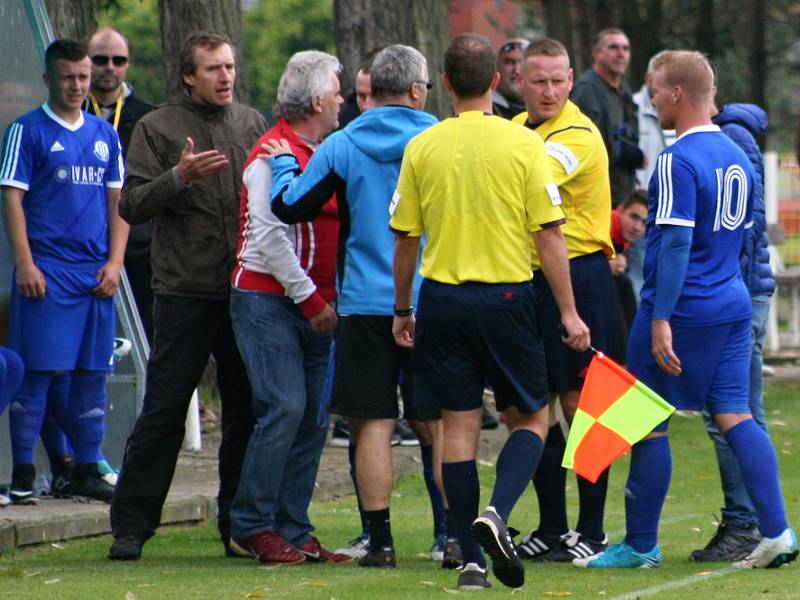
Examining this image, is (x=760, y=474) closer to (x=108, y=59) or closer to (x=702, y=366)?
(x=702, y=366)

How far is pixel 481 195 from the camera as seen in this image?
6.82 meters

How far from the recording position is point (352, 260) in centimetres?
743

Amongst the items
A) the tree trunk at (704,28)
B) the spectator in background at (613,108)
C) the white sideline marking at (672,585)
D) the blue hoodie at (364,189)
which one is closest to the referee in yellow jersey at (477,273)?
the blue hoodie at (364,189)

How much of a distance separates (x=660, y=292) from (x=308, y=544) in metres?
1.95

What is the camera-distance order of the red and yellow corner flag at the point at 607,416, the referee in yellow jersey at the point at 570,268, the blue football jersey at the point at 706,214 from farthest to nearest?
the referee in yellow jersey at the point at 570,268 < the blue football jersey at the point at 706,214 < the red and yellow corner flag at the point at 607,416

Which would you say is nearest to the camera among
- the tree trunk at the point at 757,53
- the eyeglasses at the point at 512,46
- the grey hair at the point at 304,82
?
the grey hair at the point at 304,82

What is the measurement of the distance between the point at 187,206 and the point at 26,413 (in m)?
1.83

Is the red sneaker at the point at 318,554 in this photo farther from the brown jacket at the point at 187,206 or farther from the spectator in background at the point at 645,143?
the spectator in background at the point at 645,143

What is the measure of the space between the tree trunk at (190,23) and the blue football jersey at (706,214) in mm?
5837

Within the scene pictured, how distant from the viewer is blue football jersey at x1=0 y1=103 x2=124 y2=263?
9047 millimetres

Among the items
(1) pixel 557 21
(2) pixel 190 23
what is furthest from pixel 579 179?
(1) pixel 557 21

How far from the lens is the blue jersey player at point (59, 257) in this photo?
9055mm

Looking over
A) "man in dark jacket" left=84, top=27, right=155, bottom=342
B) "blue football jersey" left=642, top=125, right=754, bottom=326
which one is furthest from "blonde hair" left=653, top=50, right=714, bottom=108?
"man in dark jacket" left=84, top=27, right=155, bottom=342

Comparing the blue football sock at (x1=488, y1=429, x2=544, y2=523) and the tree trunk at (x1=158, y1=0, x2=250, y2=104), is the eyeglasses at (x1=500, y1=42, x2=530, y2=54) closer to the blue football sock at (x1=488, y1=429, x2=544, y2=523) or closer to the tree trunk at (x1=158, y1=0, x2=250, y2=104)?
the tree trunk at (x1=158, y1=0, x2=250, y2=104)
